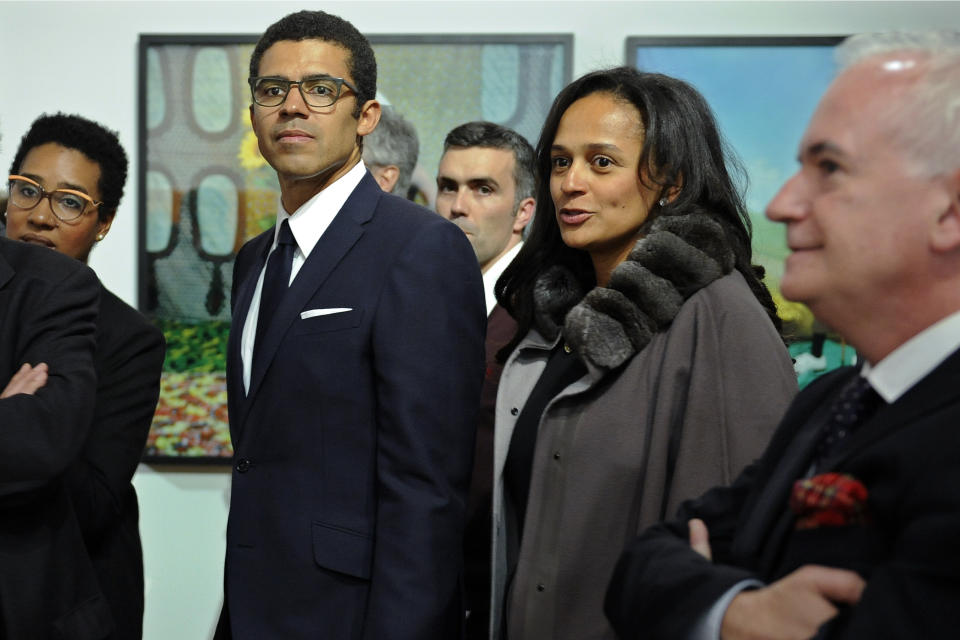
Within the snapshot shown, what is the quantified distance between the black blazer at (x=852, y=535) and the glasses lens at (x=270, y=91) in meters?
1.25

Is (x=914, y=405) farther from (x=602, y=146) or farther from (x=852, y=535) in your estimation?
(x=602, y=146)

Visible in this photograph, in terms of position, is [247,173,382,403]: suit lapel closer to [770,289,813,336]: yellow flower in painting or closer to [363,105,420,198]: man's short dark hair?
[363,105,420,198]: man's short dark hair

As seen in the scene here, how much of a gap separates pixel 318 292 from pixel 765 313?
0.80 metres

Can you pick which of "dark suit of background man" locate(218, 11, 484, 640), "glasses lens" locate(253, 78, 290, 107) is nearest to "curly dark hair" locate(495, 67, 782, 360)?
"dark suit of background man" locate(218, 11, 484, 640)

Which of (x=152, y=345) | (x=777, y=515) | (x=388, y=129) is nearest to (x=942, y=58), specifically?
(x=777, y=515)

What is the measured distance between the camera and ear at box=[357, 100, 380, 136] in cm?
225

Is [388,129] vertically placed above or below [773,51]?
below

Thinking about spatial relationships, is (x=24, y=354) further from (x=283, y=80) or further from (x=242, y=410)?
(x=283, y=80)

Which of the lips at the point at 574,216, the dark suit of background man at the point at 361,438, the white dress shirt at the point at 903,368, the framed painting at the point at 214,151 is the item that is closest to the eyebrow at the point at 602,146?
the lips at the point at 574,216

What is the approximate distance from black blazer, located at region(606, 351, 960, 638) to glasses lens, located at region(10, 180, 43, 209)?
2061 mm

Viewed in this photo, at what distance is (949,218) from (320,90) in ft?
4.66

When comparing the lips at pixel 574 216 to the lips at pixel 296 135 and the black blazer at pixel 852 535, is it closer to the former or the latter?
the lips at pixel 296 135

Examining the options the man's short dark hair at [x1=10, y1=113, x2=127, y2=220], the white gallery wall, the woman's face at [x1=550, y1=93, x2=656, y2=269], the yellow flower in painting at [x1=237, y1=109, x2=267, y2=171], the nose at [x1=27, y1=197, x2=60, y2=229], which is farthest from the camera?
the yellow flower in painting at [x1=237, y1=109, x2=267, y2=171]

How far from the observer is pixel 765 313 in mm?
1834
